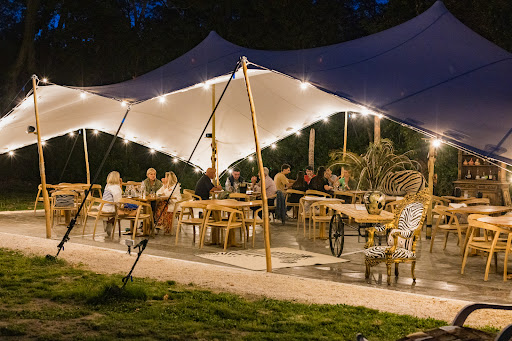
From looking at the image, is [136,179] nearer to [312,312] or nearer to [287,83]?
[287,83]

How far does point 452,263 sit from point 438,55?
8.37 ft

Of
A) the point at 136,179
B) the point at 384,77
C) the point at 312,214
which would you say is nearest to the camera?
the point at 384,77

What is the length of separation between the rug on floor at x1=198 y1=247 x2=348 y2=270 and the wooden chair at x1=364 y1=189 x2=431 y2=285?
1163 mm

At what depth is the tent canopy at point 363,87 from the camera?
6777mm

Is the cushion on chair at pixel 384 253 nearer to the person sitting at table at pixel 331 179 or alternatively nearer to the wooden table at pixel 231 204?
the wooden table at pixel 231 204

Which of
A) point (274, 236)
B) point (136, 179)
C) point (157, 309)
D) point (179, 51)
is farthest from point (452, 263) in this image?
point (179, 51)

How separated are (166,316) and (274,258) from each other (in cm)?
328

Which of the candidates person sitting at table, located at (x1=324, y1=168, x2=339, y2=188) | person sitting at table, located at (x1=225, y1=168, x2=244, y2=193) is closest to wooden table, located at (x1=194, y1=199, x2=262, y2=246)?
person sitting at table, located at (x1=324, y1=168, x2=339, y2=188)

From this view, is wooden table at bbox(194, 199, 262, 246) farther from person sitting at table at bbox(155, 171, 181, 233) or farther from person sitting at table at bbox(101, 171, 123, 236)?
person sitting at table at bbox(101, 171, 123, 236)

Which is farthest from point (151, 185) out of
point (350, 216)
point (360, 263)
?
point (350, 216)

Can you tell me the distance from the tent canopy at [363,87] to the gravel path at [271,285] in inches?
60.9

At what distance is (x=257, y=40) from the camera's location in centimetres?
2419

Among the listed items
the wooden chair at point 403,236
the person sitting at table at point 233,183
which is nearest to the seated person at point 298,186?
the person sitting at table at point 233,183

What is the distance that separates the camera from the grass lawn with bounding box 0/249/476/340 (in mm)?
4730
